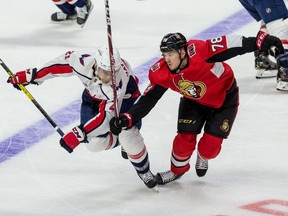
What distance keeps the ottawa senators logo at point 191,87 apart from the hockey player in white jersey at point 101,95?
10.4 inches

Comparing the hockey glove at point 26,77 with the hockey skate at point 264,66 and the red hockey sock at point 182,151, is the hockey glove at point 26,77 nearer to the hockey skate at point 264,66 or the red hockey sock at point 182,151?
the red hockey sock at point 182,151

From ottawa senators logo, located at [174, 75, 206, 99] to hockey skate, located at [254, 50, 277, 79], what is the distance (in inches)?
67.1

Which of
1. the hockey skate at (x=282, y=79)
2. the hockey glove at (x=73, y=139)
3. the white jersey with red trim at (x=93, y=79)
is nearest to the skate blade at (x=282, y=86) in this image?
the hockey skate at (x=282, y=79)

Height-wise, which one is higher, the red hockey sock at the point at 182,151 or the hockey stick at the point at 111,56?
the hockey stick at the point at 111,56

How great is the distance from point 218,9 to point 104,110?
3.21 meters

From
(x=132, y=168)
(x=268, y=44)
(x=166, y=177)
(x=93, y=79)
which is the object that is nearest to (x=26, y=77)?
(x=93, y=79)

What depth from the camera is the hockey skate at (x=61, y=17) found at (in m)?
6.81

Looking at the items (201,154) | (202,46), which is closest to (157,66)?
(202,46)

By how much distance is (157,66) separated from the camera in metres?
3.82

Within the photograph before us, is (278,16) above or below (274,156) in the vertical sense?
above

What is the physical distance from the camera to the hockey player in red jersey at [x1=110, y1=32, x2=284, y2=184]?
3.71m

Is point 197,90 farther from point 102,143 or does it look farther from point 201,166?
point 102,143

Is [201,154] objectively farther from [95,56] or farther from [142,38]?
[142,38]

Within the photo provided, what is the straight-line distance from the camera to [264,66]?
5535mm
